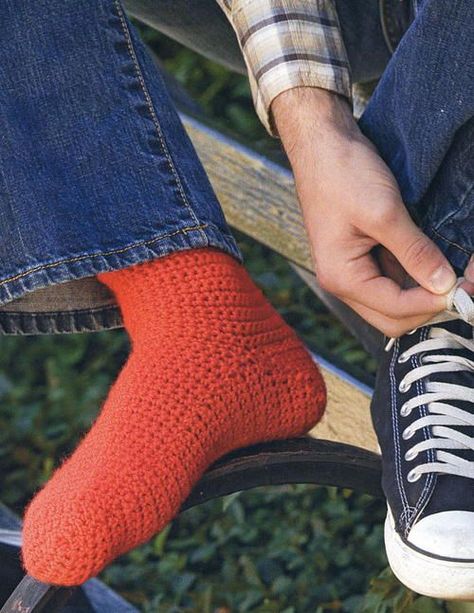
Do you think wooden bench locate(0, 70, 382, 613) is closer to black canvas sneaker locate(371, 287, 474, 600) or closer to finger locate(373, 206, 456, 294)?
black canvas sneaker locate(371, 287, 474, 600)

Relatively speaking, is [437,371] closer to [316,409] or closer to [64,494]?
[316,409]

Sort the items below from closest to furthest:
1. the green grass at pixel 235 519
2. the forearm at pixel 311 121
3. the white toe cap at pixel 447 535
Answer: the white toe cap at pixel 447 535 → the forearm at pixel 311 121 → the green grass at pixel 235 519

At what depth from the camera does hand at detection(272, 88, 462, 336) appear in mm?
954

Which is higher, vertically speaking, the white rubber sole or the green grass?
the white rubber sole

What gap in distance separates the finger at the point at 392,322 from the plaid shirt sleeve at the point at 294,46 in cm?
23

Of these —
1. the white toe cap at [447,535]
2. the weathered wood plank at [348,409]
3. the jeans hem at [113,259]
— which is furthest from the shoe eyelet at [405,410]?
the weathered wood plank at [348,409]

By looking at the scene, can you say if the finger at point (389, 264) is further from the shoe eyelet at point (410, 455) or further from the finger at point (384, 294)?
the shoe eyelet at point (410, 455)

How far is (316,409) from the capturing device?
111 centimetres

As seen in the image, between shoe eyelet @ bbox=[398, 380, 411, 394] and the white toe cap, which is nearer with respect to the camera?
the white toe cap

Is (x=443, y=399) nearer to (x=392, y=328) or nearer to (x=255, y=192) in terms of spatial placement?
(x=392, y=328)

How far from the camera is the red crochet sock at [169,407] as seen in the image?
929 mm

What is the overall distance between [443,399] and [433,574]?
0.16 meters

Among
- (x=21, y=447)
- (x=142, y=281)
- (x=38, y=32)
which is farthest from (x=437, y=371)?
(x=21, y=447)

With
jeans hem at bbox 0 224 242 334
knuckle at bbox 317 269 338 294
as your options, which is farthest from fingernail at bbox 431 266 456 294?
jeans hem at bbox 0 224 242 334
